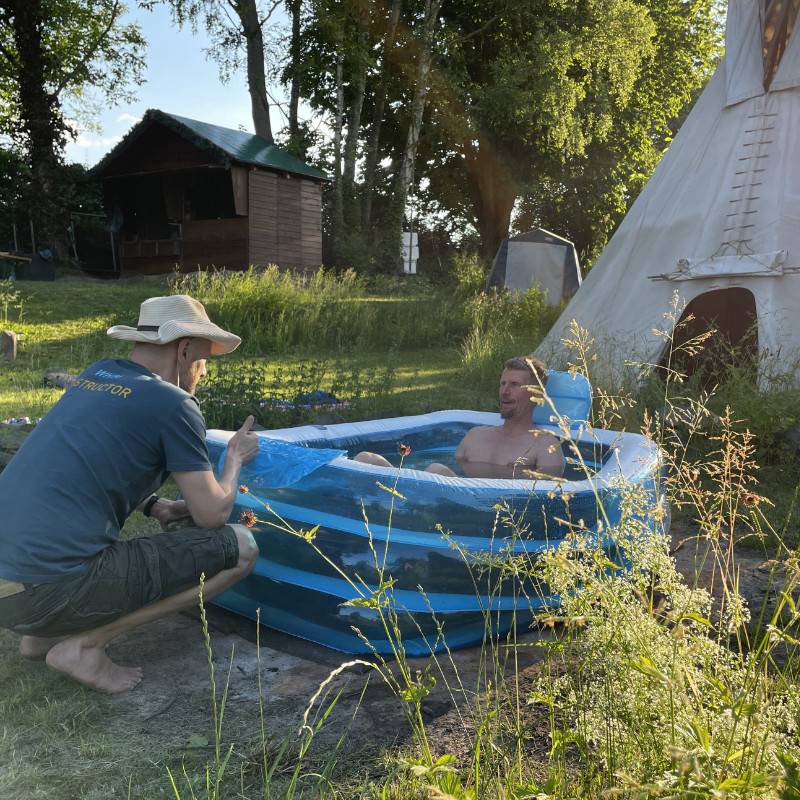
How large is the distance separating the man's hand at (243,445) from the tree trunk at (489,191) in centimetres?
2266

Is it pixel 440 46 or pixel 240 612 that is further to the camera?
pixel 440 46

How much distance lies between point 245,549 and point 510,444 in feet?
7.68

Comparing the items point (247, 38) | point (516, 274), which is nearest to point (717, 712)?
point (516, 274)

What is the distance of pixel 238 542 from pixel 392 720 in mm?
972

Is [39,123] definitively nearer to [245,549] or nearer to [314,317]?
[314,317]

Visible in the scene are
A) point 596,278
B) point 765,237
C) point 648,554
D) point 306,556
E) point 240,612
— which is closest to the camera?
point 648,554

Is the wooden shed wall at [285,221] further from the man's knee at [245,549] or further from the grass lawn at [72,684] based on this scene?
the man's knee at [245,549]

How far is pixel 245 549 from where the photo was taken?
3498 mm

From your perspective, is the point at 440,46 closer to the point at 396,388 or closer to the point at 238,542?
the point at 396,388

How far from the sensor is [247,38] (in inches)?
923

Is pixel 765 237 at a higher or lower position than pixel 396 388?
higher

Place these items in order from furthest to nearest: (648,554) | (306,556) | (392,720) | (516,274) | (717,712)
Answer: (516,274) → (306,556) → (392,720) → (648,554) → (717,712)

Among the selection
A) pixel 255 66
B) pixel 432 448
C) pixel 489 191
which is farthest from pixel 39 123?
pixel 432 448

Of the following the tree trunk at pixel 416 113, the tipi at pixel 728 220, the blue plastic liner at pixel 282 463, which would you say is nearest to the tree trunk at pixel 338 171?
the tree trunk at pixel 416 113
